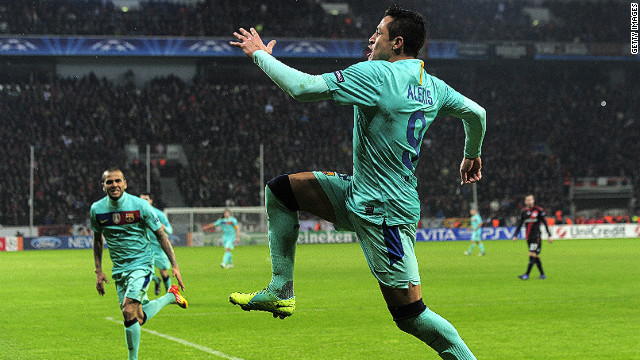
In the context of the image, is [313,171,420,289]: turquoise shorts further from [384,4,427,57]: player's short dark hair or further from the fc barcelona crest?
the fc barcelona crest

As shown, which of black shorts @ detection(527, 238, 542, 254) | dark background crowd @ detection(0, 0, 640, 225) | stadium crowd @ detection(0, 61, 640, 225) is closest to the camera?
black shorts @ detection(527, 238, 542, 254)

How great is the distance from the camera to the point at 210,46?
166 feet

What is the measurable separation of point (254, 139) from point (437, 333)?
44748 millimetres

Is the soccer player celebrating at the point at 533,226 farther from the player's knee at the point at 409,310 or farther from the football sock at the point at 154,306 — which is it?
the player's knee at the point at 409,310

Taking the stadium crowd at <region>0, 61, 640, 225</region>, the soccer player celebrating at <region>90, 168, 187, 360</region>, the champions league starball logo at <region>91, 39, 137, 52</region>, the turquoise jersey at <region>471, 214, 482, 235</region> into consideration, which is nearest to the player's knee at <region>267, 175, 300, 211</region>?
the soccer player celebrating at <region>90, 168, 187, 360</region>

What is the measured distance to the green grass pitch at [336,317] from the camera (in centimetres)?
1025

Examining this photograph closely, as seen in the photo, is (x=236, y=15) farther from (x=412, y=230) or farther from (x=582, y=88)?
(x=412, y=230)

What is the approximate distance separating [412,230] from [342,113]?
48714mm

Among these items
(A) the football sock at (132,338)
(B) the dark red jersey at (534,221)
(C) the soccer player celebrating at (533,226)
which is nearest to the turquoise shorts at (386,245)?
(A) the football sock at (132,338)

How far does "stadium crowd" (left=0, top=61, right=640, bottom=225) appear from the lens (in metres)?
44.3

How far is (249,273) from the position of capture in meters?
23.3

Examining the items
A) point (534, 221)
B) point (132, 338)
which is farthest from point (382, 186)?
point (534, 221)

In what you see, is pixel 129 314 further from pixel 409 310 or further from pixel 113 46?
pixel 113 46

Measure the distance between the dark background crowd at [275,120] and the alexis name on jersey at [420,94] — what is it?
39.2 m
